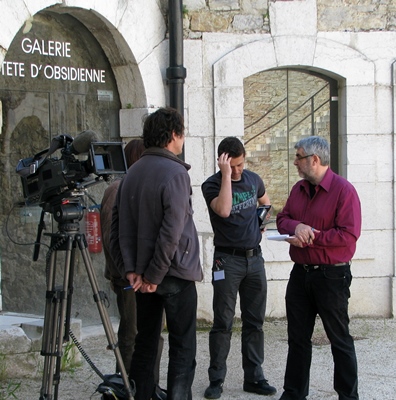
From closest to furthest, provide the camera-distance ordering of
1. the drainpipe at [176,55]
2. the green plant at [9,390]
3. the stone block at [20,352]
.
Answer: the green plant at [9,390], the stone block at [20,352], the drainpipe at [176,55]

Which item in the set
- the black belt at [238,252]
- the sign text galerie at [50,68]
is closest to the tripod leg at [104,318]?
the black belt at [238,252]

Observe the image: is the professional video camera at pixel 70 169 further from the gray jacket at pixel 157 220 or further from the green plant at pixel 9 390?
the green plant at pixel 9 390

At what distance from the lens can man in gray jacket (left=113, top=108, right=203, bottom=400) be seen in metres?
4.06

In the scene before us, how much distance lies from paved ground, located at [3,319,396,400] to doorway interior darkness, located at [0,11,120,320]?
84 cm

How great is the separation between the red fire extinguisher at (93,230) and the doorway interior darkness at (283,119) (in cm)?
167

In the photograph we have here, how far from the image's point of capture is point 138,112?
702 centimetres

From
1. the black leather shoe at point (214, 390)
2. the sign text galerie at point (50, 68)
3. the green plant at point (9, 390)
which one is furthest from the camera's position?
the sign text galerie at point (50, 68)

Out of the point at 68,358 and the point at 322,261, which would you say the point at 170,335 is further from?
the point at 68,358

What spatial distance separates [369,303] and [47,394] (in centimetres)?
421

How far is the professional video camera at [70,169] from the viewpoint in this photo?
4215 mm

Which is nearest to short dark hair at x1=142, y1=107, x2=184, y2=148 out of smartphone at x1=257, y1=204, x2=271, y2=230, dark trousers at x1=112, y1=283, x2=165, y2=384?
dark trousers at x1=112, y1=283, x2=165, y2=384

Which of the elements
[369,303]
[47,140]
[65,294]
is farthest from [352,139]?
[65,294]

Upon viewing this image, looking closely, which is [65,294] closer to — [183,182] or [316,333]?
[183,182]

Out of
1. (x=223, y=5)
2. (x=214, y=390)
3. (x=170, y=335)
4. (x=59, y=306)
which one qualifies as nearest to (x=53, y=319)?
(x=59, y=306)
